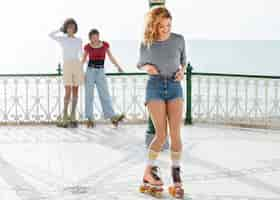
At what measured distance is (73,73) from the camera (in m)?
10.1

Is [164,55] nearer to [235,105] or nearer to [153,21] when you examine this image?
[153,21]

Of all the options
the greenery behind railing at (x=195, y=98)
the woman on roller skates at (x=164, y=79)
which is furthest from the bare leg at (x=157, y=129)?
the greenery behind railing at (x=195, y=98)

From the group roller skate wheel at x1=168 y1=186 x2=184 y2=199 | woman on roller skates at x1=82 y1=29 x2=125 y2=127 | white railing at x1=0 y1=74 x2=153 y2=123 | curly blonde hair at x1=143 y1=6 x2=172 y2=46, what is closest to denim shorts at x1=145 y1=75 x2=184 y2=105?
curly blonde hair at x1=143 y1=6 x2=172 y2=46

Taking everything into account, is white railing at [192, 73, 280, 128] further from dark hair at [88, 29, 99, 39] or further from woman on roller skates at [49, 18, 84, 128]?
woman on roller skates at [49, 18, 84, 128]

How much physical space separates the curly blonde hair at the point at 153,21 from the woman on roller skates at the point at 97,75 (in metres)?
3.87

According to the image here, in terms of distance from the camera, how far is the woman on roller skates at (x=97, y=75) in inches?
395

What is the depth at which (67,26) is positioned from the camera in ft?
32.3

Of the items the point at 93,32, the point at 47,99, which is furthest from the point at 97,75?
the point at 47,99

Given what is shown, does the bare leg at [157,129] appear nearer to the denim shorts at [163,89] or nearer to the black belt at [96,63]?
the denim shorts at [163,89]

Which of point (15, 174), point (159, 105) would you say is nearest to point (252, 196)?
point (159, 105)

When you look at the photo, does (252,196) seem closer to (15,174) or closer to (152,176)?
(152,176)

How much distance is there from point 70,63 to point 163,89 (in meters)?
4.19

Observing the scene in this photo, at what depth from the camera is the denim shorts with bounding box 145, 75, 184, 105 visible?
20.1 ft

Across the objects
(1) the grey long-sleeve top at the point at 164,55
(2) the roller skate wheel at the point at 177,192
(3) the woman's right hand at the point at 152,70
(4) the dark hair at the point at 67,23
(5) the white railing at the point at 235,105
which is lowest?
(2) the roller skate wheel at the point at 177,192
